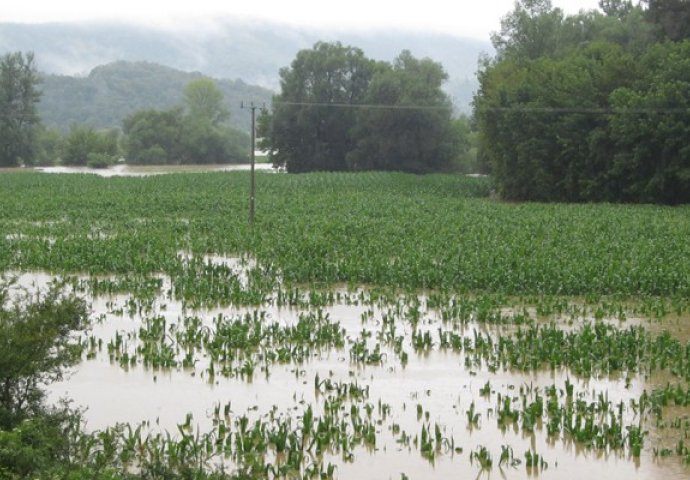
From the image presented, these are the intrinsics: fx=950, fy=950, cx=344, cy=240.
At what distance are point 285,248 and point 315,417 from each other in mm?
13727

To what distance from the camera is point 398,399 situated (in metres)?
12.4

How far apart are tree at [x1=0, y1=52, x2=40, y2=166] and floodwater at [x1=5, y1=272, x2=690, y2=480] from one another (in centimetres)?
8035

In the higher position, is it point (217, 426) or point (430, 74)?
point (430, 74)

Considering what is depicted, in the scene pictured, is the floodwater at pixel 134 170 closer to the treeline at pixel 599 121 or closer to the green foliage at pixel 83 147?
the green foliage at pixel 83 147

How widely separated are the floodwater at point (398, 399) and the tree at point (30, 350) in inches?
58.6

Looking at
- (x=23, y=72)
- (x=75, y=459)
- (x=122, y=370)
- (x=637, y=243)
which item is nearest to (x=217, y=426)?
(x=75, y=459)

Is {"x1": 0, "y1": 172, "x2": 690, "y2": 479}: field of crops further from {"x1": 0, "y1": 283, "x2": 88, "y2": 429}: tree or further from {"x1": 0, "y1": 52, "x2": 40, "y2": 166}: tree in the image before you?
{"x1": 0, "y1": 52, "x2": 40, "y2": 166}: tree

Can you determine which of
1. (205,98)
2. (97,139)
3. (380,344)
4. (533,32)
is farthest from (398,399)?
(205,98)

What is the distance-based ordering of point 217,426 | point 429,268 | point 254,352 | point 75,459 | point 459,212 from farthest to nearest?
point 459,212, point 429,268, point 254,352, point 217,426, point 75,459

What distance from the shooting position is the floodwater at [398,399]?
10.1 metres

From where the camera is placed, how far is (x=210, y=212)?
36688mm

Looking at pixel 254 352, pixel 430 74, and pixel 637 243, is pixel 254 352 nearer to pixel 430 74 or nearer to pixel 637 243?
pixel 637 243

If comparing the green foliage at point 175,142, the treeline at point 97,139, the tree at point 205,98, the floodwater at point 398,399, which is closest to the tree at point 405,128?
the green foliage at point 175,142

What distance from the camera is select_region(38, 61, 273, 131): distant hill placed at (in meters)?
159
